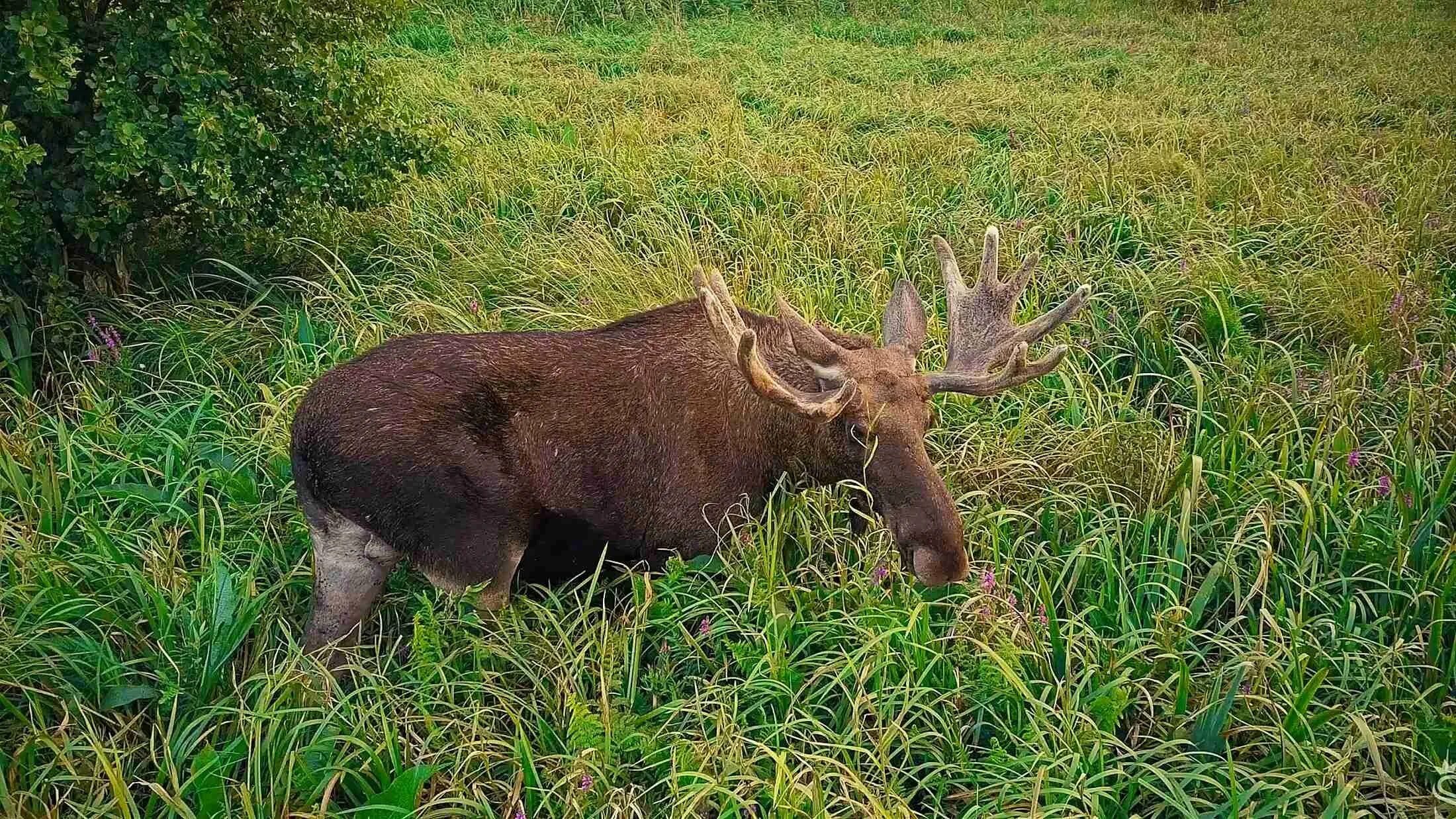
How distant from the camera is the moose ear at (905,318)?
3334 mm

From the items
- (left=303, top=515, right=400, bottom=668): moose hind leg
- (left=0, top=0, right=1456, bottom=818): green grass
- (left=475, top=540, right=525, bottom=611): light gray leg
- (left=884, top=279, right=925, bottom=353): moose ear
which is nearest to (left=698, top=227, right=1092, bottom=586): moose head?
(left=884, top=279, right=925, bottom=353): moose ear

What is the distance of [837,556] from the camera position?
3137 mm

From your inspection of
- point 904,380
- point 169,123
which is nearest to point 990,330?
point 904,380

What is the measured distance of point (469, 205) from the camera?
19.4ft

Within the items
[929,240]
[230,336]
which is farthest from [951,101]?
[230,336]

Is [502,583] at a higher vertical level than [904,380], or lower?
lower

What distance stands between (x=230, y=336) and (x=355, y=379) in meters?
1.91

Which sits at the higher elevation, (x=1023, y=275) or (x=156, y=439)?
(x=1023, y=275)

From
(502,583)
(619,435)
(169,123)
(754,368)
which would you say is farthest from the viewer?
(169,123)

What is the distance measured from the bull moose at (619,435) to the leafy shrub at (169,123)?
182 centimetres

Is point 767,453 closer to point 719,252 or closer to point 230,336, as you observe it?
point 719,252

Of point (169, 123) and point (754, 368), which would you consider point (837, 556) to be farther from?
point (169, 123)

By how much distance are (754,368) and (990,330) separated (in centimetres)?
98

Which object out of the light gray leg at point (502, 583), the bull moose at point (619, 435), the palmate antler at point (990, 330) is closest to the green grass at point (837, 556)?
the light gray leg at point (502, 583)
